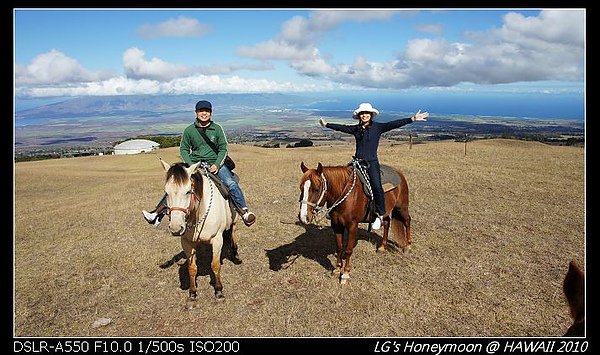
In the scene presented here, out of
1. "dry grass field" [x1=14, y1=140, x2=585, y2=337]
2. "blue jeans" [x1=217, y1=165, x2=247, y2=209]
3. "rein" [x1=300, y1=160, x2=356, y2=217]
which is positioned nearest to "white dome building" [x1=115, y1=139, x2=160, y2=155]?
"dry grass field" [x1=14, y1=140, x2=585, y2=337]

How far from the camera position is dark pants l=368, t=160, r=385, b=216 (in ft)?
24.0

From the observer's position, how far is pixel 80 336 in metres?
5.68

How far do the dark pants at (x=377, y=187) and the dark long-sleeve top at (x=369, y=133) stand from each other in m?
0.19

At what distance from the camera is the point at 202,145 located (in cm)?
699

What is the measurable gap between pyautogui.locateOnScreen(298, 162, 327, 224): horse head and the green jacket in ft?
6.17

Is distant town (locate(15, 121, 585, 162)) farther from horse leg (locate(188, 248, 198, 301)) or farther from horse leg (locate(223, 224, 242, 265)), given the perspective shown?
horse leg (locate(188, 248, 198, 301))

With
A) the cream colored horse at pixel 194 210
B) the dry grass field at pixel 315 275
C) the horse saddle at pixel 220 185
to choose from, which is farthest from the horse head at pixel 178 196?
the horse saddle at pixel 220 185

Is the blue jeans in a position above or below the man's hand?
below

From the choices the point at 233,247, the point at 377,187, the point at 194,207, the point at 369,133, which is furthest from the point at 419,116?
the point at 233,247

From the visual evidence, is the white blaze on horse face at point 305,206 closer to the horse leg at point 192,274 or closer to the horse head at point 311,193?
→ the horse head at point 311,193

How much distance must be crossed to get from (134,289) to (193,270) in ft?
5.56

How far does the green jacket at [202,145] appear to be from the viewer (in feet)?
22.6

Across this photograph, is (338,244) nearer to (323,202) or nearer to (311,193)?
(323,202)
